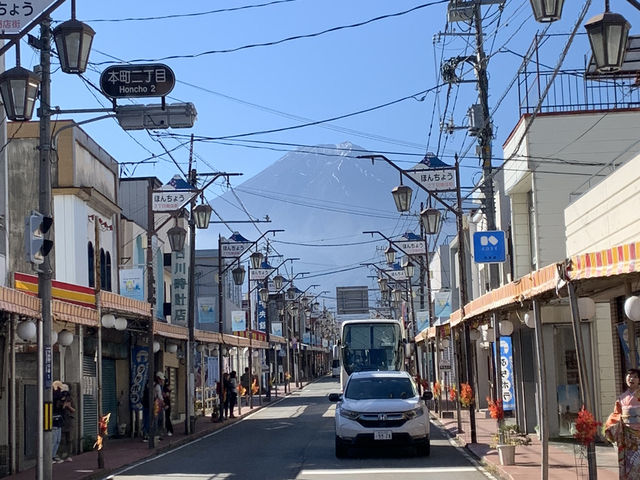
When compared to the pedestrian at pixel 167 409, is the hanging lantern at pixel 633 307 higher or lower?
higher

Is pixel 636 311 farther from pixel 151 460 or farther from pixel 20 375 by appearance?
pixel 20 375

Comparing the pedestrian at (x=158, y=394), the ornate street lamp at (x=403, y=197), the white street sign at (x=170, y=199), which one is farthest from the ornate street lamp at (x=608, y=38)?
the pedestrian at (x=158, y=394)

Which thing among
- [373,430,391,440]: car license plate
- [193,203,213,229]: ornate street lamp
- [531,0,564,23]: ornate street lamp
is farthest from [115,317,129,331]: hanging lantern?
[531,0,564,23]: ornate street lamp

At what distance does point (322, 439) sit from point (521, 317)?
710cm

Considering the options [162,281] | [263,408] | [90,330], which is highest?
[162,281]

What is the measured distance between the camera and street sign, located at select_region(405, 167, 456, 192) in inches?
1029

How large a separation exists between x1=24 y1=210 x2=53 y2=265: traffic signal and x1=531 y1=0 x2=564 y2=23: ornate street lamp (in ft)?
29.1

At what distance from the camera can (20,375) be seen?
23312 mm

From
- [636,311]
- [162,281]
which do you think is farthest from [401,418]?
[162,281]

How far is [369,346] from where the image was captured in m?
42.9

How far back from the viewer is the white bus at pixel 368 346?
4266cm

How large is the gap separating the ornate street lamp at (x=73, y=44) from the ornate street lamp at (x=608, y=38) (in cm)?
760

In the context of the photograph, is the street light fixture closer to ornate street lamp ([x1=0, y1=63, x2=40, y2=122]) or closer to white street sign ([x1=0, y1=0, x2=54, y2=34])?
ornate street lamp ([x1=0, y1=63, x2=40, y2=122])

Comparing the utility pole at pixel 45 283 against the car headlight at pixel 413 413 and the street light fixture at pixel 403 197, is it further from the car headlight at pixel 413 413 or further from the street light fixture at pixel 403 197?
the street light fixture at pixel 403 197
